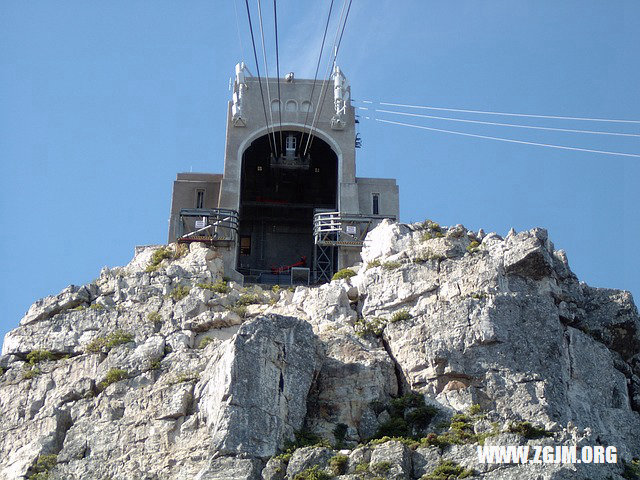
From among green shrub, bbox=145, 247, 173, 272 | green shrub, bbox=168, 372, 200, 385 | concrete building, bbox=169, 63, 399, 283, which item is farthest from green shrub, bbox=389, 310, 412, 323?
green shrub, bbox=145, 247, 173, 272

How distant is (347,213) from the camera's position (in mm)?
84688

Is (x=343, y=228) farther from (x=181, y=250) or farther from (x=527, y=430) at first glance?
(x=527, y=430)

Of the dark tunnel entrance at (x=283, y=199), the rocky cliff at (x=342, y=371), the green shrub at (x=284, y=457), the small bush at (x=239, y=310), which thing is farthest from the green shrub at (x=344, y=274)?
the green shrub at (x=284, y=457)

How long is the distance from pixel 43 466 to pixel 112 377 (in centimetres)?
575

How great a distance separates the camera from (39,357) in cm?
7038

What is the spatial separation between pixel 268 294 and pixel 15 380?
45.9ft

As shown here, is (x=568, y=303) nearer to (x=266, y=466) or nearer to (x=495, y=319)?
(x=495, y=319)

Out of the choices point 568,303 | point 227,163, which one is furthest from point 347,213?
point 568,303

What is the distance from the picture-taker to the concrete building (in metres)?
83.7

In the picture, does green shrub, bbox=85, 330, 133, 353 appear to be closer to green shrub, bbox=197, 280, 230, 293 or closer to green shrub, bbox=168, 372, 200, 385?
green shrub, bbox=197, 280, 230, 293

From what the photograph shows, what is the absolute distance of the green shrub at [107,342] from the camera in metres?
69.4

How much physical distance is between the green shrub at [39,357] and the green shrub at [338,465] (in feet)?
63.6

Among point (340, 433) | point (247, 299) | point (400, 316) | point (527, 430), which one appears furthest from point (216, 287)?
point (527, 430)

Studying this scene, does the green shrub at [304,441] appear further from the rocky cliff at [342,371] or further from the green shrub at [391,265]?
the green shrub at [391,265]
